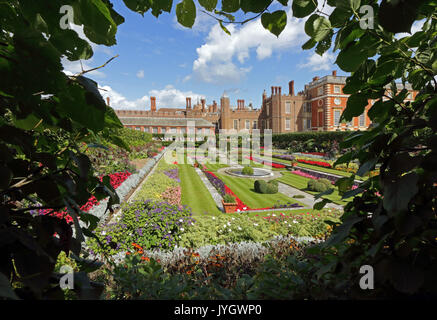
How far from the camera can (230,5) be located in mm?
997

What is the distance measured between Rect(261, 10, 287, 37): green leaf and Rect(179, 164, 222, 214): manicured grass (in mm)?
7460

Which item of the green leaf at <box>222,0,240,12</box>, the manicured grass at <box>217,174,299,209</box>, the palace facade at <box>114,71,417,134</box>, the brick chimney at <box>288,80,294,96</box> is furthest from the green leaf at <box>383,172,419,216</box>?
the brick chimney at <box>288,80,294,96</box>

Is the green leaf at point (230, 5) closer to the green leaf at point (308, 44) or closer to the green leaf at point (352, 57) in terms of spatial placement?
the green leaf at point (308, 44)

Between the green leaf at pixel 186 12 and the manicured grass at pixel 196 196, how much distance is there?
24.2ft

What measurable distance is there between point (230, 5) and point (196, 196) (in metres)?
9.43

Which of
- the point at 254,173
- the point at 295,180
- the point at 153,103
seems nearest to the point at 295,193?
the point at 295,180

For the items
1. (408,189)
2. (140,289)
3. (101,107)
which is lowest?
(140,289)

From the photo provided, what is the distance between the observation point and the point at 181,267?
3.23 metres

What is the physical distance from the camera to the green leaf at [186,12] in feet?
3.34

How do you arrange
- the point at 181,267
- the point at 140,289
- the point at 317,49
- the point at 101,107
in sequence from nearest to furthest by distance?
the point at 101,107 → the point at 317,49 → the point at 140,289 → the point at 181,267
